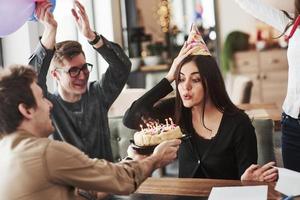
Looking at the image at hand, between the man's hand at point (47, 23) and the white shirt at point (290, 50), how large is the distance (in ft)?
Answer: 3.01

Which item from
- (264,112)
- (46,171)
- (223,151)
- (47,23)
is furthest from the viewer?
(264,112)

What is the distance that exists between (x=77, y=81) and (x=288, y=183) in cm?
80

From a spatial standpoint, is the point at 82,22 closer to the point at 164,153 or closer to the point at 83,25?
the point at 83,25

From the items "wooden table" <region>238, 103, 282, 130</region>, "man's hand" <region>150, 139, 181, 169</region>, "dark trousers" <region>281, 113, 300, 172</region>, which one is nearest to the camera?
"man's hand" <region>150, 139, 181, 169</region>

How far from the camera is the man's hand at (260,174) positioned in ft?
5.22

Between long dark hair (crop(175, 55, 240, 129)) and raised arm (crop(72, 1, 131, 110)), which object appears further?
long dark hair (crop(175, 55, 240, 129))

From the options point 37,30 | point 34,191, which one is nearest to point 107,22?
point 37,30

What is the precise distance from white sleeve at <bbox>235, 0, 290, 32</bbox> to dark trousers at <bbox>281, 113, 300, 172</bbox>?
1.30ft

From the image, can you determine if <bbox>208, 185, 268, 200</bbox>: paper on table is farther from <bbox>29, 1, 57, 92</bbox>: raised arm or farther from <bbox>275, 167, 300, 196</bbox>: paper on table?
<bbox>29, 1, 57, 92</bbox>: raised arm

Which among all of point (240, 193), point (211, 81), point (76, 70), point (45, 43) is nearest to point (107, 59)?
point (76, 70)

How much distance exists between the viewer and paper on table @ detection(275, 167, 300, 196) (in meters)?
1.43

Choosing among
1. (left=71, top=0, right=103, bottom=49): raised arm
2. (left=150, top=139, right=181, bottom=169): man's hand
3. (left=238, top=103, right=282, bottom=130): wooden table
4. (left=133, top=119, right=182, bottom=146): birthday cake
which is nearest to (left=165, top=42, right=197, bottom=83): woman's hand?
(left=133, top=119, right=182, bottom=146): birthday cake

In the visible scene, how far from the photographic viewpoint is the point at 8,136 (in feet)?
3.86

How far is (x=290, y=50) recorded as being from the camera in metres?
1.83
